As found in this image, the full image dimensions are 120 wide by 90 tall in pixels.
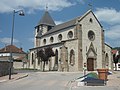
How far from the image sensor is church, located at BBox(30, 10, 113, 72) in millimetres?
43344

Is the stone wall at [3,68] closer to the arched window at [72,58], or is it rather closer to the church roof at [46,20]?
the arched window at [72,58]

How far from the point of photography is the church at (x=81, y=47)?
43.3 m

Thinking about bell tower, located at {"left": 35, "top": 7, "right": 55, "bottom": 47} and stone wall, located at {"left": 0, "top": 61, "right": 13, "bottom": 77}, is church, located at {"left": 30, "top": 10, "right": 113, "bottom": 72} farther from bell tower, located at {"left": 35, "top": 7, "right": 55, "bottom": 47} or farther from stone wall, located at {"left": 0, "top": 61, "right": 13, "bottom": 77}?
stone wall, located at {"left": 0, "top": 61, "right": 13, "bottom": 77}

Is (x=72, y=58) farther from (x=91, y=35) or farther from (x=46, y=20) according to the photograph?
(x=46, y=20)

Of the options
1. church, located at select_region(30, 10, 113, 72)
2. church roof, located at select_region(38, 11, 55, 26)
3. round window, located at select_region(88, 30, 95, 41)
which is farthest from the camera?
church roof, located at select_region(38, 11, 55, 26)

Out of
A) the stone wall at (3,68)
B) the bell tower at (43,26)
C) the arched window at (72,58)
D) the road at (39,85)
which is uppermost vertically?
the bell tower at (43,26)

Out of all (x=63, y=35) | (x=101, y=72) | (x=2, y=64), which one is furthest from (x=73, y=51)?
(x=101, y=72)

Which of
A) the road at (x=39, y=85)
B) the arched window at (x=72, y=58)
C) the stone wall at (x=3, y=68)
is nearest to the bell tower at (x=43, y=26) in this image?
the arched window at (x=72, y=58)

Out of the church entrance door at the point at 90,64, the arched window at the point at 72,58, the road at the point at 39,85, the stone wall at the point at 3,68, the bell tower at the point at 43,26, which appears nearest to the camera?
the road at the point at 39,85

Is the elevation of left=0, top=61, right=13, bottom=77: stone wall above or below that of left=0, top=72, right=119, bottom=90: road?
above

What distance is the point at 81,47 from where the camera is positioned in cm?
4362

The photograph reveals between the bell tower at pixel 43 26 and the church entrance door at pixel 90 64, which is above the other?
the bell tower at pixel 43 26

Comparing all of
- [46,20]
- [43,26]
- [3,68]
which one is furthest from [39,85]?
[46,20]

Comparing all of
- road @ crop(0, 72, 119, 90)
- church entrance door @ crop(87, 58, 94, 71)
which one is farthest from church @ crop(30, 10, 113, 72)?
road @ crop(0, 72, 119, 90)
